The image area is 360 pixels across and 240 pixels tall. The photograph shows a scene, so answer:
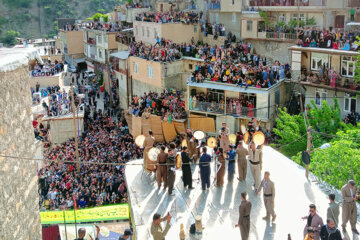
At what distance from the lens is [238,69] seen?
110 feet

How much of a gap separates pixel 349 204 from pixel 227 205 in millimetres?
4138

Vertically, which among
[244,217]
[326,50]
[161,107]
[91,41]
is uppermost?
[91,41]

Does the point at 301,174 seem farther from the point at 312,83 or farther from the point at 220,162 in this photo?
the point at 312,83

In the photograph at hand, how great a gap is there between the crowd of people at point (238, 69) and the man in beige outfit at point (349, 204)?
20137mm

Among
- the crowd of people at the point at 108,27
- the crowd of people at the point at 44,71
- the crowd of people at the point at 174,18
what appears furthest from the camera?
the crowd of people at the point at 108,27

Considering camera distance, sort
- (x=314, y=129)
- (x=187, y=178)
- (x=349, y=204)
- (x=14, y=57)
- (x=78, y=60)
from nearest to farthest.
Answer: (x=14, y=57)
(x=349, y=204)
(x=187, y=178)
(x=314, y=129)
(x=78, y=60)

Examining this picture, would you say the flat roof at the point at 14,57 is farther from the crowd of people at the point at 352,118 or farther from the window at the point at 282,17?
the window at the point at 282,17

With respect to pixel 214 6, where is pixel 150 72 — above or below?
below

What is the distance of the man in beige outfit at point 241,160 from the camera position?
1573 cm

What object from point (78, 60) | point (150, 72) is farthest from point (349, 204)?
point (78, 60)

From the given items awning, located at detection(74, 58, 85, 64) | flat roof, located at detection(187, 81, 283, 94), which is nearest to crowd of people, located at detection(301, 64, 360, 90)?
flat roof, located at detection(187, 81, 283, 94)

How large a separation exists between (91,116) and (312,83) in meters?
24.6

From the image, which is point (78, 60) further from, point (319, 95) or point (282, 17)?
point (319, 95)

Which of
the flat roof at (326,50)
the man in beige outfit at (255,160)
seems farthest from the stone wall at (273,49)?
the man in beige outfit at (255,160)
